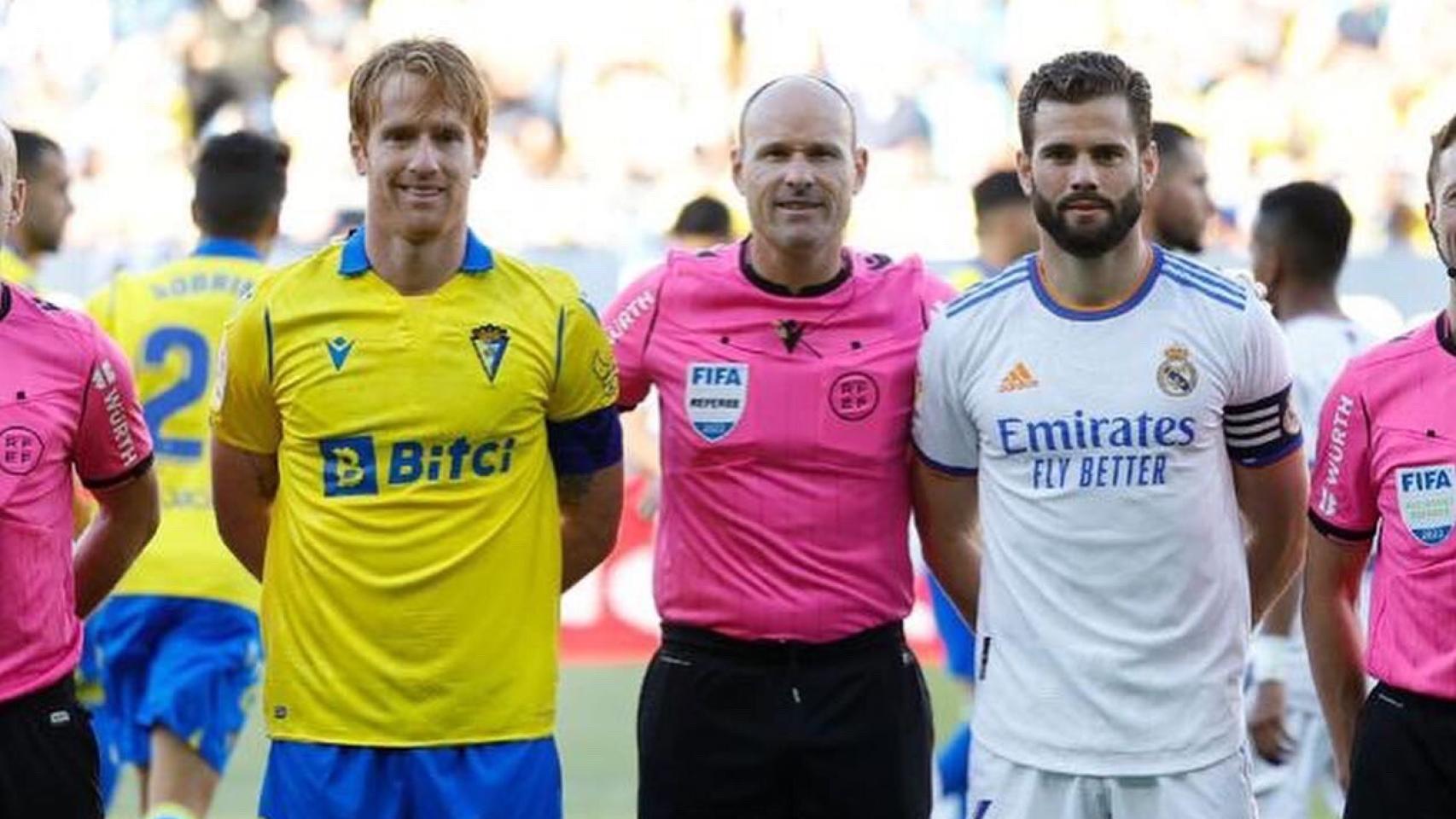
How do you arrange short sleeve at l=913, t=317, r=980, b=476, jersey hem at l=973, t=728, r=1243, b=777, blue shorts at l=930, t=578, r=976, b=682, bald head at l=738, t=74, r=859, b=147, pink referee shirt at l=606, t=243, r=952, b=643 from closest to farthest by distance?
jersey hem at l=973, t=728, r=1243, b=777
short sleeve at l=913, t=317, r=980, b=476
pink referee shirt at l=606, t=243, r=952, b=643
bald head at l=738, t=74, r=859, b=147
blue shorts at l=930, t=578, r=976, b=682

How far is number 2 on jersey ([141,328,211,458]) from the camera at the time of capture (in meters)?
9.21

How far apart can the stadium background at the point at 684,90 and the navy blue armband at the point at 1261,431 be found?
39.4ft

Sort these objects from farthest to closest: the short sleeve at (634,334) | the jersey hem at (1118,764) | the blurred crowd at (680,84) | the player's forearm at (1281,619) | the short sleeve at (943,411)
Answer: the blurred crowd at (680,84) < the player's forearm at (1281,619) < the short sleeve at (634,334) < the short sleeve at (943,411) < the jersey hem at (1118,764)

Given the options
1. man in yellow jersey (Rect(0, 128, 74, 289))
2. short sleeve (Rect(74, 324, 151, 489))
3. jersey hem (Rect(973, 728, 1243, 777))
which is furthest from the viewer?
man in yellow jersey (Rect(0, 128, 74, 289))

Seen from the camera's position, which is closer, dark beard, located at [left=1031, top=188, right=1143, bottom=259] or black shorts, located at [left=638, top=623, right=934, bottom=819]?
dark beard, located at [left=1031, top=188, right=1143, bottom=259]

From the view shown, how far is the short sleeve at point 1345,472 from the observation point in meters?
5.95

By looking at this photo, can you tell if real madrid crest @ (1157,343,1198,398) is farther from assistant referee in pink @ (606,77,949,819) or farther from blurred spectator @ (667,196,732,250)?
blurred spectator @ (667,196,732,250)

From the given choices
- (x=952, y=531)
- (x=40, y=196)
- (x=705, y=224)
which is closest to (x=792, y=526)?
(x=952, y=531)

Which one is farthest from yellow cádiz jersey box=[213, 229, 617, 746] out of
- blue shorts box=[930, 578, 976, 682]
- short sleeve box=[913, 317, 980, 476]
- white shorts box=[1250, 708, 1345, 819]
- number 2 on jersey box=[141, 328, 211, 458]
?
blue shorts box=[930, 578, 976, 682]

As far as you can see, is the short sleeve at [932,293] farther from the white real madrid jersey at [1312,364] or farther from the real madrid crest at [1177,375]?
the white real madrid jersey at [1312,364]

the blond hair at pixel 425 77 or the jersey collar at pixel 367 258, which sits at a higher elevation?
the blond hair at pixel 425 77

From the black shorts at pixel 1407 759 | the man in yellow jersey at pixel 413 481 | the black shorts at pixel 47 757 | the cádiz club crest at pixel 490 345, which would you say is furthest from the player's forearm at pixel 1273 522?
the black shorts at pixel 47 757

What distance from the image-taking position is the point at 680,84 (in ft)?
65.2

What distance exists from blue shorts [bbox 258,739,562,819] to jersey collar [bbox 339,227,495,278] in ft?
3.38
